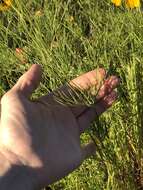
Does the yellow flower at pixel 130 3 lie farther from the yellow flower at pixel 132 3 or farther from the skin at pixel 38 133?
the skin at pixel 38 133

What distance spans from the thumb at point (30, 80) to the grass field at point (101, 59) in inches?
1.5

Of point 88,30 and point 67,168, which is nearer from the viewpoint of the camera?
point 67,168

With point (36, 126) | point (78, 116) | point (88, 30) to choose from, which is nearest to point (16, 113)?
point (36, 126)

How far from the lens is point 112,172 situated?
154 cm

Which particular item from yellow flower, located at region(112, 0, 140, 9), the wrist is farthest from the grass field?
the wrist

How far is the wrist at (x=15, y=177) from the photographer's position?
1.38m

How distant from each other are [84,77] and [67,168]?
0.26 metres

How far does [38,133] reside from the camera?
4.73 feet

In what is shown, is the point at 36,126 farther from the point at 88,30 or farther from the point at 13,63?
the point at 88,30

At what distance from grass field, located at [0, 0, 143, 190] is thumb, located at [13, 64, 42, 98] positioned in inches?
1.5

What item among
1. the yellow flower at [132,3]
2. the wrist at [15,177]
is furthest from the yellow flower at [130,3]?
the wrist at [15,177]

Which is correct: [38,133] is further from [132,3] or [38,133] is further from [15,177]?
[132,3]

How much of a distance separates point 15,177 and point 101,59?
1.21 ft

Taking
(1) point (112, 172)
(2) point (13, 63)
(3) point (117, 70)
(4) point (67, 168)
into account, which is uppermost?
(2) point (13, 63)
